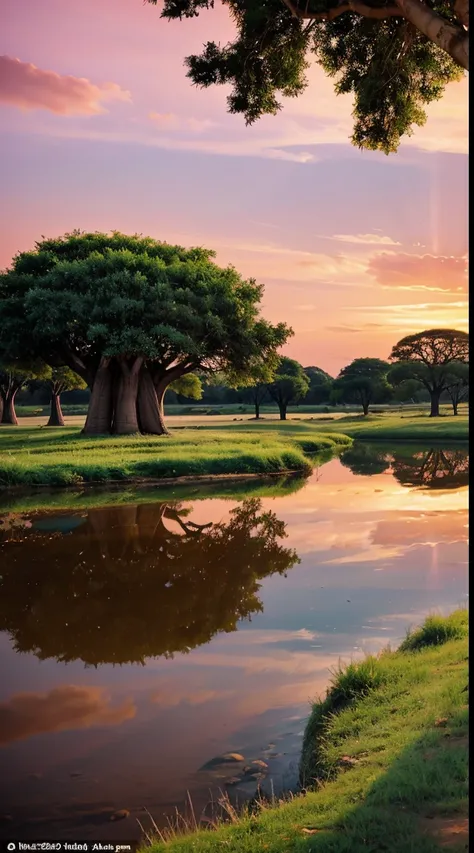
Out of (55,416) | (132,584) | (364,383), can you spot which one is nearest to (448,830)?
(132,584)

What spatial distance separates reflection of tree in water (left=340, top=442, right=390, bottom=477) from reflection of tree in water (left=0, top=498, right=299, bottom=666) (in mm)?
15701

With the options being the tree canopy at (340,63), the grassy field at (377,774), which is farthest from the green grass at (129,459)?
the grassy field at (377,774)

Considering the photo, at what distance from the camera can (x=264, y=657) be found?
30.3 feet

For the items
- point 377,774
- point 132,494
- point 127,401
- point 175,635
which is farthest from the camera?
point 127,401

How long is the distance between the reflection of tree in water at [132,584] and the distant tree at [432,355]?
63738mm

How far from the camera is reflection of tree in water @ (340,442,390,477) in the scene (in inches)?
1357

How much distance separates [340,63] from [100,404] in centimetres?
3197

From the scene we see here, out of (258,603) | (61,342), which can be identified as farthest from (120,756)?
(61,342)

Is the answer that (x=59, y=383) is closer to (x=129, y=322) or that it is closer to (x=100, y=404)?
(x=100, y=404)

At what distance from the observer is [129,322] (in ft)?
132

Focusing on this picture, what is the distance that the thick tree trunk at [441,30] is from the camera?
7.40 meters

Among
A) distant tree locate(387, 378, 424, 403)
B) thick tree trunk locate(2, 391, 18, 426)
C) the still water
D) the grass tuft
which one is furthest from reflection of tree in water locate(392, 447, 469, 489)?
thick tree trunk locate(2, 391, 18, 426)

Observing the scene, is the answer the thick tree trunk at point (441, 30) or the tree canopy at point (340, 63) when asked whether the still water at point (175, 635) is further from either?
the tree canopy at point (340, 63)

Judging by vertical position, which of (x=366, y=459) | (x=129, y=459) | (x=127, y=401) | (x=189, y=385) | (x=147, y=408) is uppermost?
(x=189, y=385)
